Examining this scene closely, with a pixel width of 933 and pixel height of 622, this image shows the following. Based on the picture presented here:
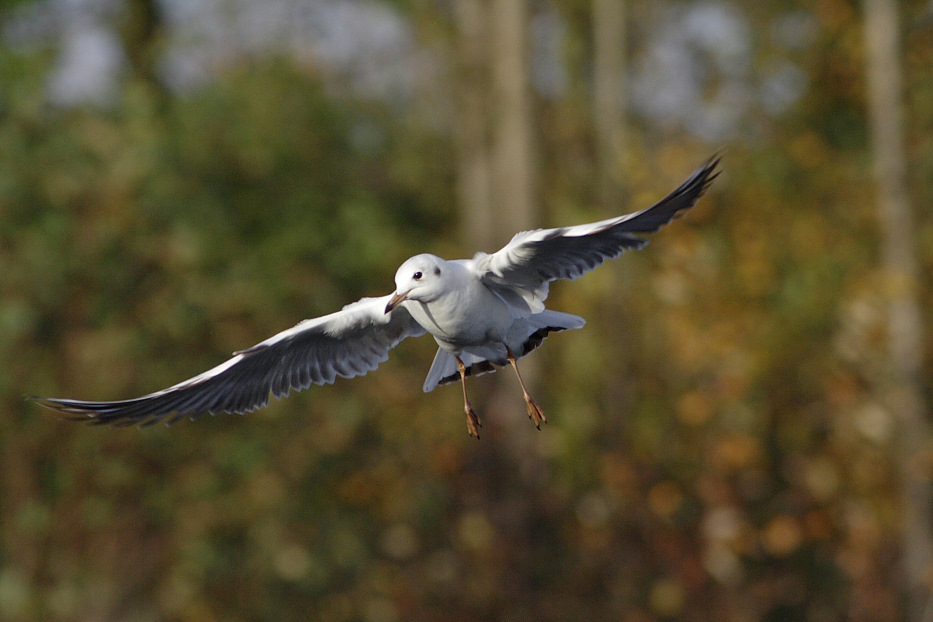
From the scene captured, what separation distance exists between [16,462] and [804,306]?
22.5 ft

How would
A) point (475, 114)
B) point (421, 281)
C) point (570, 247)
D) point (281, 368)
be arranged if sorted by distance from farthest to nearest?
point (475, 114) → point (281, 368) → point (570, 247) → point (421, 281)

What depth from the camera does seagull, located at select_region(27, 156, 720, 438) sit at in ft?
10.7

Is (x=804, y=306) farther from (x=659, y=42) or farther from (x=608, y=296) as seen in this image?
(x=659, y=42)

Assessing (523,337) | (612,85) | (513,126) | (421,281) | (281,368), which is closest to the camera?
(421,281)

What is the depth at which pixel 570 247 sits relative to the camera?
3498 mm

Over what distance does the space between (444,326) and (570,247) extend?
18.0 inches

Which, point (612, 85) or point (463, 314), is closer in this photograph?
point (463, 314)

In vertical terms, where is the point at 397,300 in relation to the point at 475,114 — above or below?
below

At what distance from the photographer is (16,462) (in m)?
9.61

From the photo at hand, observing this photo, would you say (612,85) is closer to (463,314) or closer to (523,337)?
(523,337)

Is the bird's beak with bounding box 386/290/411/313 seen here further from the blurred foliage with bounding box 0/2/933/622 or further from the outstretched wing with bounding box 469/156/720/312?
the blurred foliage with bounding box 0/2/933/622

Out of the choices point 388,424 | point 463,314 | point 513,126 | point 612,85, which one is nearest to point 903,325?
point 513,126

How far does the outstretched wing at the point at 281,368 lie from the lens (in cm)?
371

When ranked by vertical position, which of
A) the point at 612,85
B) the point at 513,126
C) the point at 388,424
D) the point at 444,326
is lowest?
the point at 444,326
